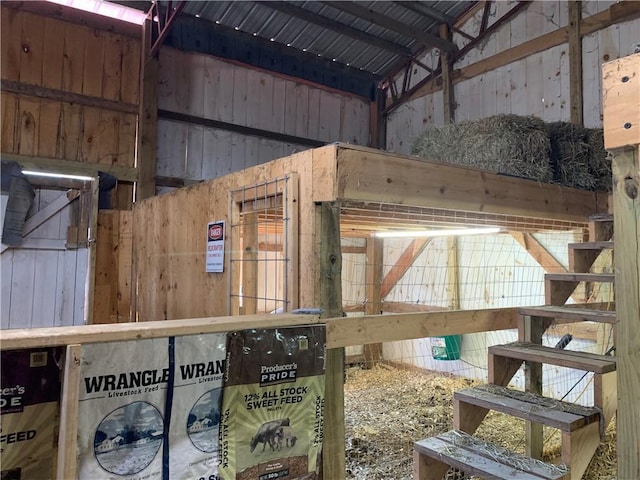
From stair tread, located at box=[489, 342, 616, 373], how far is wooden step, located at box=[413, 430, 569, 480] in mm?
A: 471

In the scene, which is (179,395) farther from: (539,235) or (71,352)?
(539,235)

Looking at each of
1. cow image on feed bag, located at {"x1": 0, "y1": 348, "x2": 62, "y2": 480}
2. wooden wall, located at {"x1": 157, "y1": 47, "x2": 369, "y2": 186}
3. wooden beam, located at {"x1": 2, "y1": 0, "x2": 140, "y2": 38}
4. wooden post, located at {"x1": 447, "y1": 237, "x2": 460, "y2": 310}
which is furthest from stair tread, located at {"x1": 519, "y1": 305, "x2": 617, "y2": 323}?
wooden beam, located at {"x1": 2, "y1": 0, "x2": 140, "y2": 38}

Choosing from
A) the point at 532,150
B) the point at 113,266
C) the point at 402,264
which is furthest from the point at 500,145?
the point at 113,266

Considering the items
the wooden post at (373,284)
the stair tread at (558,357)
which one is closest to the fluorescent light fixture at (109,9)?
the wooden post at (373,284)

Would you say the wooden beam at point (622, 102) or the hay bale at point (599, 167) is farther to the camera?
the hay bale at point (599, 167)

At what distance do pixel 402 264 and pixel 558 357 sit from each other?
12.9 ft

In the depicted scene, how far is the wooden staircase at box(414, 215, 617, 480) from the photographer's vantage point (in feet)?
5.93

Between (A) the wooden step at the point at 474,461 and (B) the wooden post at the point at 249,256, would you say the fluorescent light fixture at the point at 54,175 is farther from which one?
(A) the wooden step at the point at 474,461

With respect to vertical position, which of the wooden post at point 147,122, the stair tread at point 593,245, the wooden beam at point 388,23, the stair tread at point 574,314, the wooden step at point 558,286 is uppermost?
the wooden beam at point 388,23

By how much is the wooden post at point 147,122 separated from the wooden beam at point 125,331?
350 centimetres

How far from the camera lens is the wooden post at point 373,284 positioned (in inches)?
240

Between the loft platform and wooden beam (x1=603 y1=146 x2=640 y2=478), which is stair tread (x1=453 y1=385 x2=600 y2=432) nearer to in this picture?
wooden beam (x1=603 y1=146 x2=640 y2=478)

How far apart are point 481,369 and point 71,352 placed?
15.7 ft

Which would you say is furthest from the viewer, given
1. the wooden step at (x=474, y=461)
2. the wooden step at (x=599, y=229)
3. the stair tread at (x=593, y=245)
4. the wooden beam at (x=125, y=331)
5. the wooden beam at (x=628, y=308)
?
the wooden step at (x=599, y=229)
